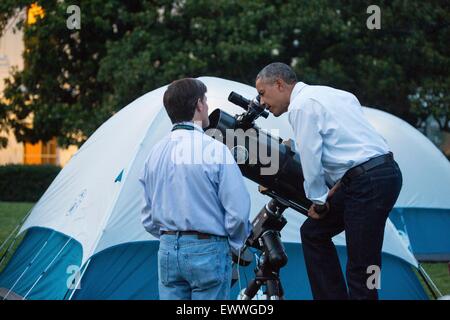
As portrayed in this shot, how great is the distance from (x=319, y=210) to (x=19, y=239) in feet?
18.3

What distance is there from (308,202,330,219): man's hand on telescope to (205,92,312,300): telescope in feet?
0.58

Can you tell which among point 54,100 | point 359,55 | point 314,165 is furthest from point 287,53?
point 314,165

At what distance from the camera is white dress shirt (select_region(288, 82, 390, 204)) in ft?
16.0

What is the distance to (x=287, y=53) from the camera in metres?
17.5

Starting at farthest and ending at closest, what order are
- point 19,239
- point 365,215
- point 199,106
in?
point 19,239, point 365,215, point 199,106

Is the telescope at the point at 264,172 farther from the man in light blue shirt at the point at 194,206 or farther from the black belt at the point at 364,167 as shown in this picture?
the man in light blue shirt at the point at 194,206

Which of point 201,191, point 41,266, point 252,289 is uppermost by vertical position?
point 201,191

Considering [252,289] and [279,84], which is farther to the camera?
[279,84]

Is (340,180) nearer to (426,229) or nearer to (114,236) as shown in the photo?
(114,236)

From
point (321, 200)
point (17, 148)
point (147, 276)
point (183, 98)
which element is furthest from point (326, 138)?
point (17, 148)

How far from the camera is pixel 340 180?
5.02m

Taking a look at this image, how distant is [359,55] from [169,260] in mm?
13025

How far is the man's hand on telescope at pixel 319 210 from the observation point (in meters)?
4.97
